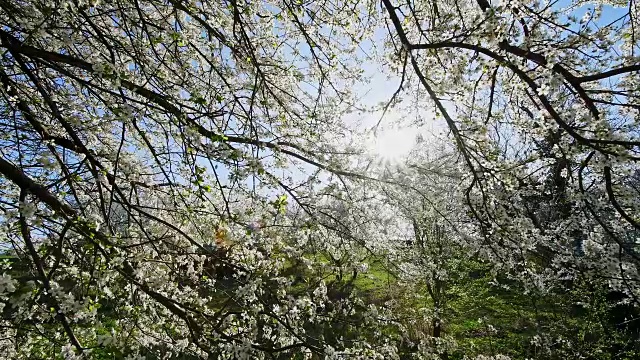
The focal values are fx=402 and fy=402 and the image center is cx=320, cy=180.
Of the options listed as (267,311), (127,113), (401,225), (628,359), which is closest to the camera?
(127,113)

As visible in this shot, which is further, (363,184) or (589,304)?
(589,304)

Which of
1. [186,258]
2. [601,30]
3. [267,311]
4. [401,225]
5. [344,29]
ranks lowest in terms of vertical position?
[267,311]

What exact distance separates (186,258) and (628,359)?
6990mm

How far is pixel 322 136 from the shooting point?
408 centimetres

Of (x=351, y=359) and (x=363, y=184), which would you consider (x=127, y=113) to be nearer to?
(x=351, y=359)

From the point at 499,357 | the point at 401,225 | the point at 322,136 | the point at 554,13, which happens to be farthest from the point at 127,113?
the point at 401,225

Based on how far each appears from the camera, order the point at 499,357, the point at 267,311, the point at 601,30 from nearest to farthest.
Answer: the point at 267,311
the point at 601,30
the point at 499,357

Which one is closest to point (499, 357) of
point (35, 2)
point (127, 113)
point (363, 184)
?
point (363, 184)

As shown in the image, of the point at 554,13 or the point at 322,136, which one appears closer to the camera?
the point at 554,13

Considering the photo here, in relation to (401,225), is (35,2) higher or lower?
lower

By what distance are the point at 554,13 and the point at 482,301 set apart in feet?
35.6

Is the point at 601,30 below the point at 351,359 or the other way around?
the other way around

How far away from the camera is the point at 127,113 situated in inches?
78.5

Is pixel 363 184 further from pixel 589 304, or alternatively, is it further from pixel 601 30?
pixel 589 304
